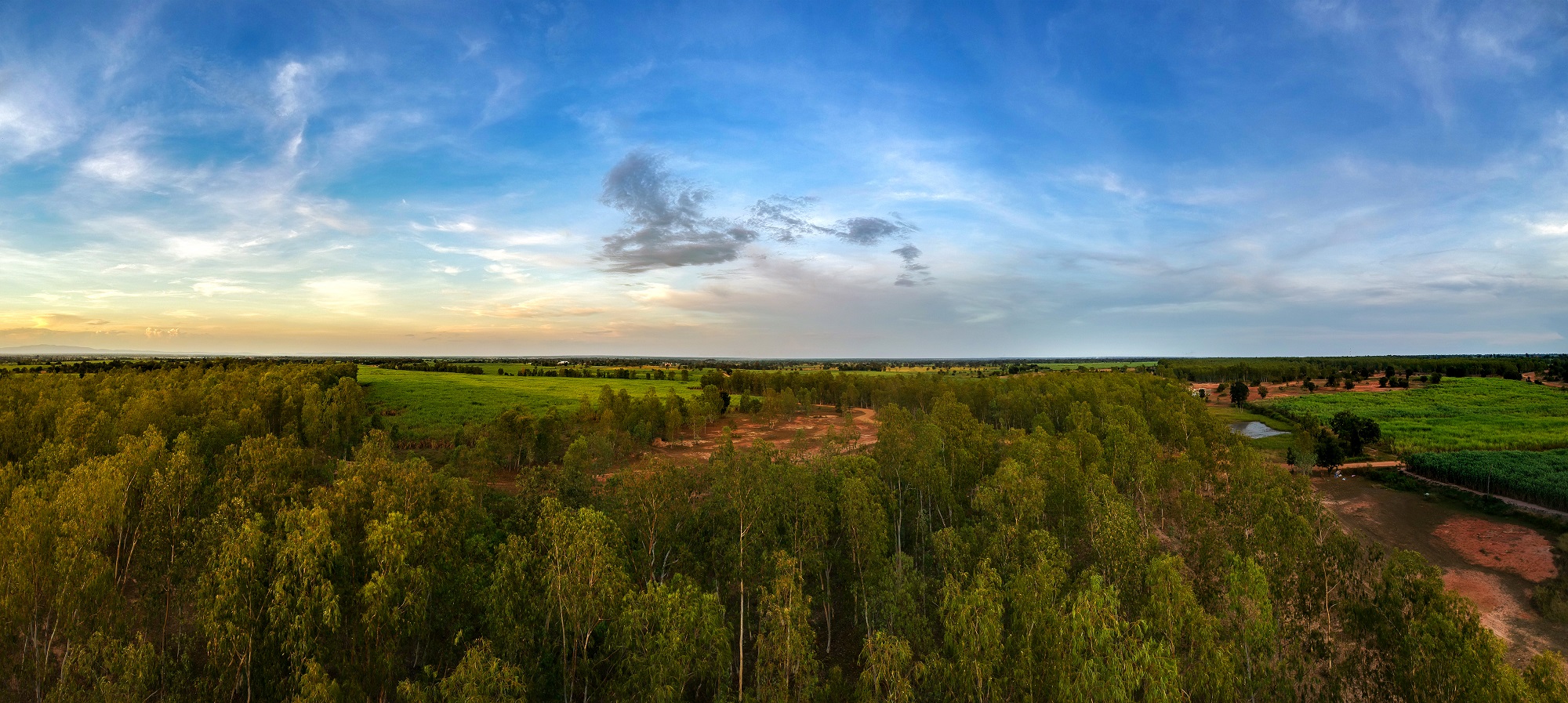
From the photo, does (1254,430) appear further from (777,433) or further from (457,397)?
(457,397)

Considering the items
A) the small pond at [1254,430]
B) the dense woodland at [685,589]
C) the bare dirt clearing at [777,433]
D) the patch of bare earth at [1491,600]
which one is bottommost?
the patch of bare earth at [1491,600]

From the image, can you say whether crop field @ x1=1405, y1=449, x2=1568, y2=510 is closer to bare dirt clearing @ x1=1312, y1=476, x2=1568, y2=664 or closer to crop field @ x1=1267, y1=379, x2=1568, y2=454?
bare dirt clearing @ x1=1312, y1=476, x2=1568, y2=664

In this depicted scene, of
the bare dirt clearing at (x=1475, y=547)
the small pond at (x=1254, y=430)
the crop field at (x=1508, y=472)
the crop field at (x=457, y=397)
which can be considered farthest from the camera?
the small pond at (x=1254, y=430)

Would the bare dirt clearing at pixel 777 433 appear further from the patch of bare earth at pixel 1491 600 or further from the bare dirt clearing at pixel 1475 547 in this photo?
the bare dirt clearing at pixel 1475 547

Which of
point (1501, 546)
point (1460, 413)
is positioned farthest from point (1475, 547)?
point (1460, 413)

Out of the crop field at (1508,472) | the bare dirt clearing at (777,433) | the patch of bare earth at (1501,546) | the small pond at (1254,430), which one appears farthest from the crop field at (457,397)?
the crop field at (1508,472)
